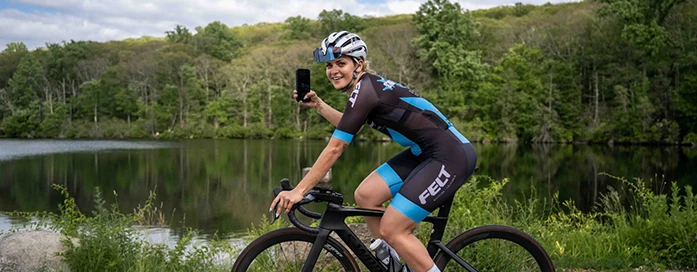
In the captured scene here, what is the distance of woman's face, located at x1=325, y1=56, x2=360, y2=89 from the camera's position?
3.21m

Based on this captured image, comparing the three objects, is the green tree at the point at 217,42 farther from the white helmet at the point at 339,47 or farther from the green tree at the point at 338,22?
the white helmet at the point at 339,47

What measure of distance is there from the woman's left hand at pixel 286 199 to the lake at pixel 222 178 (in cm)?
967

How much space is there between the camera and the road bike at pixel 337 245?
3.10m

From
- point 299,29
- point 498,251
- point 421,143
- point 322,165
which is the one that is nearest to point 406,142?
point 421,143

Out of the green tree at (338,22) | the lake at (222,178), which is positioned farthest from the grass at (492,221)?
the green tree at (338,22)

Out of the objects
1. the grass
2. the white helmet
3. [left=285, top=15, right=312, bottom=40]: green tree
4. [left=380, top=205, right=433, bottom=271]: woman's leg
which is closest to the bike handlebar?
[left=380, top=205, right=433, bottom=271]: woman's leg

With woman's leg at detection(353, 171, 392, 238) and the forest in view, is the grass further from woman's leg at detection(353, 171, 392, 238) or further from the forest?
the forest

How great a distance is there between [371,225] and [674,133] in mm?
48088

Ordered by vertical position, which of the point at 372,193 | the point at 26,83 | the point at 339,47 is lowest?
the point at 26,83

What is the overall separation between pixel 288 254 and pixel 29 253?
261 cm

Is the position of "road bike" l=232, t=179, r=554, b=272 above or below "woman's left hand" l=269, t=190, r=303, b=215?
below

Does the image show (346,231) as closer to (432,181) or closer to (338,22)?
(432,181)

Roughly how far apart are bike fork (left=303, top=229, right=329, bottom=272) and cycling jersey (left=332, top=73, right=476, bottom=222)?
378mm

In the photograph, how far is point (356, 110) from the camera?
300 cm
